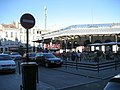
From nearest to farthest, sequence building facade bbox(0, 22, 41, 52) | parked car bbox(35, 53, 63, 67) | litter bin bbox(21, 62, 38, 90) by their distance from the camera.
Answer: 1. litter bin bbox(21, 62, 38, 90)
2. parked car bbox(35, 53, 63, 67)
3. building facade bbox(0, 22, 41, 52)

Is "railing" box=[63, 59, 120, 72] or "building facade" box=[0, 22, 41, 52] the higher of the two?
"building facade" box=[0, 22, 41, 52]

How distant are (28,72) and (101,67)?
10834 millimetres

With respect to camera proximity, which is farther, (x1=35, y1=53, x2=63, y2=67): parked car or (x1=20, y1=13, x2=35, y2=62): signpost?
(x1=35, y1=53, x2=63, y2=67): parked car

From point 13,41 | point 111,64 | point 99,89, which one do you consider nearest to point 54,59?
point 111,64

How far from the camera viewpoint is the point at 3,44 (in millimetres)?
76500

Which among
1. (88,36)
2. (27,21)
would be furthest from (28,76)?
(88,36)

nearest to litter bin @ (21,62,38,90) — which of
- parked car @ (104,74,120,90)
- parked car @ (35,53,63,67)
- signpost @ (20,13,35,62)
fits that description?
signpost @ (20,13,35,62)

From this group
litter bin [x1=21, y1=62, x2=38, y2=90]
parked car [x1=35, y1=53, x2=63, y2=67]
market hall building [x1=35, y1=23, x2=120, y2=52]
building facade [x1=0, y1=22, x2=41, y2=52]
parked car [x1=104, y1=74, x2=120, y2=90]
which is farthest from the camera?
building facade [x1=0, y1=22, x2=41, y2=52]

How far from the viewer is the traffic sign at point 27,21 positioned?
7.91 m

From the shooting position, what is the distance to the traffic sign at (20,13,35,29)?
791cm

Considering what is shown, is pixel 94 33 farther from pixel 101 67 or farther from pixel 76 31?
pixel 101 67

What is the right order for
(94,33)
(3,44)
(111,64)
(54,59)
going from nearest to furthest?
(111,64) < (54,59) < (94,33) < (3,44)

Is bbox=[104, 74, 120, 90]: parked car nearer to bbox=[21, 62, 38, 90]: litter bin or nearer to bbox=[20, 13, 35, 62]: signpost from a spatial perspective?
bbox=[21, 62, 38, 90]: litter bin

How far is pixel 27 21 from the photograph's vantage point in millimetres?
7988
